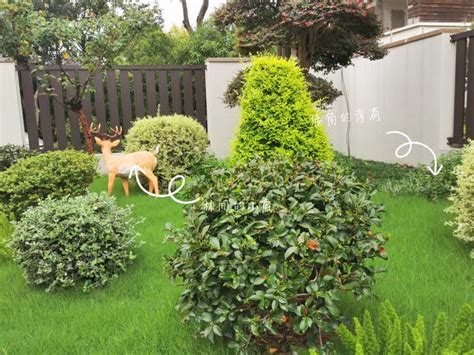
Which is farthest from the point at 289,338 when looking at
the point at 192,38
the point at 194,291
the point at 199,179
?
the point at 192,38

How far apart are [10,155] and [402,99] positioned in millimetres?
6297

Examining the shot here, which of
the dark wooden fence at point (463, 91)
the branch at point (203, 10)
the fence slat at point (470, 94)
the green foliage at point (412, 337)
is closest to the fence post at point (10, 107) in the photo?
the dark wooden fence at point (463, 91)

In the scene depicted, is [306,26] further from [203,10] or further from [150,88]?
[203,10]

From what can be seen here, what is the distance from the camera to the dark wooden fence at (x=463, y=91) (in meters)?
6.01

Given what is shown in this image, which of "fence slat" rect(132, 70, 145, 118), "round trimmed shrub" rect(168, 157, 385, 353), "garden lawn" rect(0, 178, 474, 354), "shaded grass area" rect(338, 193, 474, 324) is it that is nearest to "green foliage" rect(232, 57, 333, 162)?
"shaded grass area" rect(338, 193, 474, 324)

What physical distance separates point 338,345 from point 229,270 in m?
0.79

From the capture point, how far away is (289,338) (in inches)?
92.1

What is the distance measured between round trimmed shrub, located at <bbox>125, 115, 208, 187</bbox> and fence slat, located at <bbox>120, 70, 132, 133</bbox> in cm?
211

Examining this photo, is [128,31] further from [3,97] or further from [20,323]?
[20,323]

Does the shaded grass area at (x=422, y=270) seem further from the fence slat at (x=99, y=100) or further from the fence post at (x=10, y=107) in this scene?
the fence post at (x=10, y=107)

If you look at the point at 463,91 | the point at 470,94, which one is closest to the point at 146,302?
the point at 470,94

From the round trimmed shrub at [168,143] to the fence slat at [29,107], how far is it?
2.64m

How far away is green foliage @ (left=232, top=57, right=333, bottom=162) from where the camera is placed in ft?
14.6

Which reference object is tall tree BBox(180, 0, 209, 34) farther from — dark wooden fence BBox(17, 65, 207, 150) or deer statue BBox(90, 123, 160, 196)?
deer statue BBox(90, 123, 160, 196)
